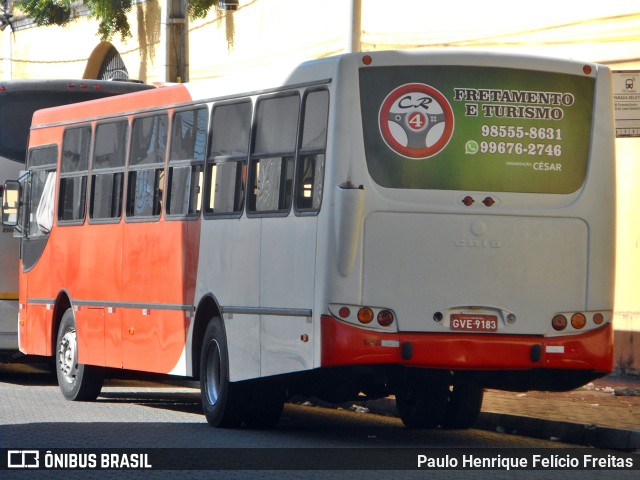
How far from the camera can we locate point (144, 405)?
1612 centimetres

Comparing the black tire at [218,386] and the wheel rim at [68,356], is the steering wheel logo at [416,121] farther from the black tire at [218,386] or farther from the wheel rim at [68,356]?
the wheel rim at [68,356]

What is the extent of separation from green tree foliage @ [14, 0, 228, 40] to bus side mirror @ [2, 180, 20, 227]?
1009 centimetres

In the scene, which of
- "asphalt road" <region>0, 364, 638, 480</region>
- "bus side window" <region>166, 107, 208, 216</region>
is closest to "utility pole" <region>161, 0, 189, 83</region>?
"asphalt road" <region>0, 364, 638, 480</region>

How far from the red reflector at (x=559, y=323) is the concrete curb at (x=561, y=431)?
3.16 feet

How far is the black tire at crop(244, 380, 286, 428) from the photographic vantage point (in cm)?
1321

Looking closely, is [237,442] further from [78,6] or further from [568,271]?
[78,6]

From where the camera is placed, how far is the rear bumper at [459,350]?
38.1 ft

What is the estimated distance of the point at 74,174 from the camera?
55.6 feet

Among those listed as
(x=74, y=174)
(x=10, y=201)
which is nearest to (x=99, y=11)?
(x=10, y=201)

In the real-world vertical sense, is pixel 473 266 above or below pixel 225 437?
above

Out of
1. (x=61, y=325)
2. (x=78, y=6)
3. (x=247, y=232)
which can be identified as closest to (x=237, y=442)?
(x=247, y=232)

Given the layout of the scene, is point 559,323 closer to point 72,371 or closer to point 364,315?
point 364,315

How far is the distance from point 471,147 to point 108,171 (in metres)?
5.26

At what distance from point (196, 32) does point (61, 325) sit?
43.8 ft
